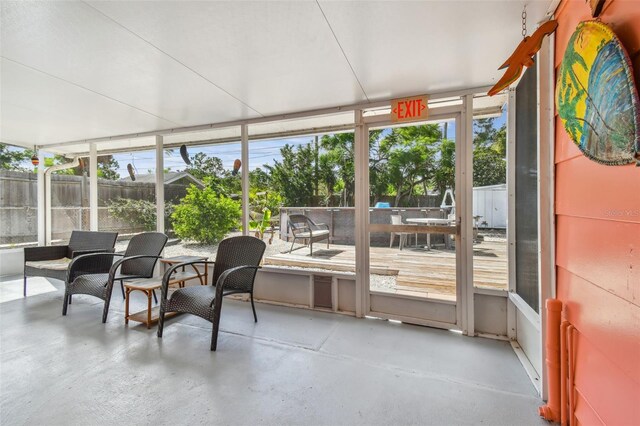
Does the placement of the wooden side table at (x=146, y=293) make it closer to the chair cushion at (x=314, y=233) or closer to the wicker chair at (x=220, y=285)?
the wicker chair at (x=220, y=285)

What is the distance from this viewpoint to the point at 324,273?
10.6ft

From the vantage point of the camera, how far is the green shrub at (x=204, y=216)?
13.3 ft

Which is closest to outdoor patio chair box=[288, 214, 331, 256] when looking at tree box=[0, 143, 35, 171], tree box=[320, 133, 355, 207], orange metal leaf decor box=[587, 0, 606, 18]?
tree box=[320, 133, 355, 207]

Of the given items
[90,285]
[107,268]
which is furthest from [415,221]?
[107,268]

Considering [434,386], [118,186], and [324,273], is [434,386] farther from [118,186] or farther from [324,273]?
[118,186]

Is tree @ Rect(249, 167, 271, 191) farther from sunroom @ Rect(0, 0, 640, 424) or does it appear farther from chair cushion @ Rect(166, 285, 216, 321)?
chair cushion @ Rect(166, 285, 216, 321)

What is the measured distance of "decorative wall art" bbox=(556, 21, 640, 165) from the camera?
87 centimetres

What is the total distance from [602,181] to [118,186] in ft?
19.6

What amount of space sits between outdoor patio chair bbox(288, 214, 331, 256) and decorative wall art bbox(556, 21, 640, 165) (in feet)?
8.21

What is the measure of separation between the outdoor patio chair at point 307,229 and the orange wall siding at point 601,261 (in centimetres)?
230

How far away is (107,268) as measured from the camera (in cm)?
356

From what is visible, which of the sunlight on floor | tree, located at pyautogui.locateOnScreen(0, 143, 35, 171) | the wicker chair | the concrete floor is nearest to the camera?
the concrete floor

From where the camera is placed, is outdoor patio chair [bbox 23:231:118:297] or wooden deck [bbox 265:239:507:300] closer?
wooden deck [bbox 265:239:507:300]

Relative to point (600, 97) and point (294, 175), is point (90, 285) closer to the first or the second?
point (294, 175)
